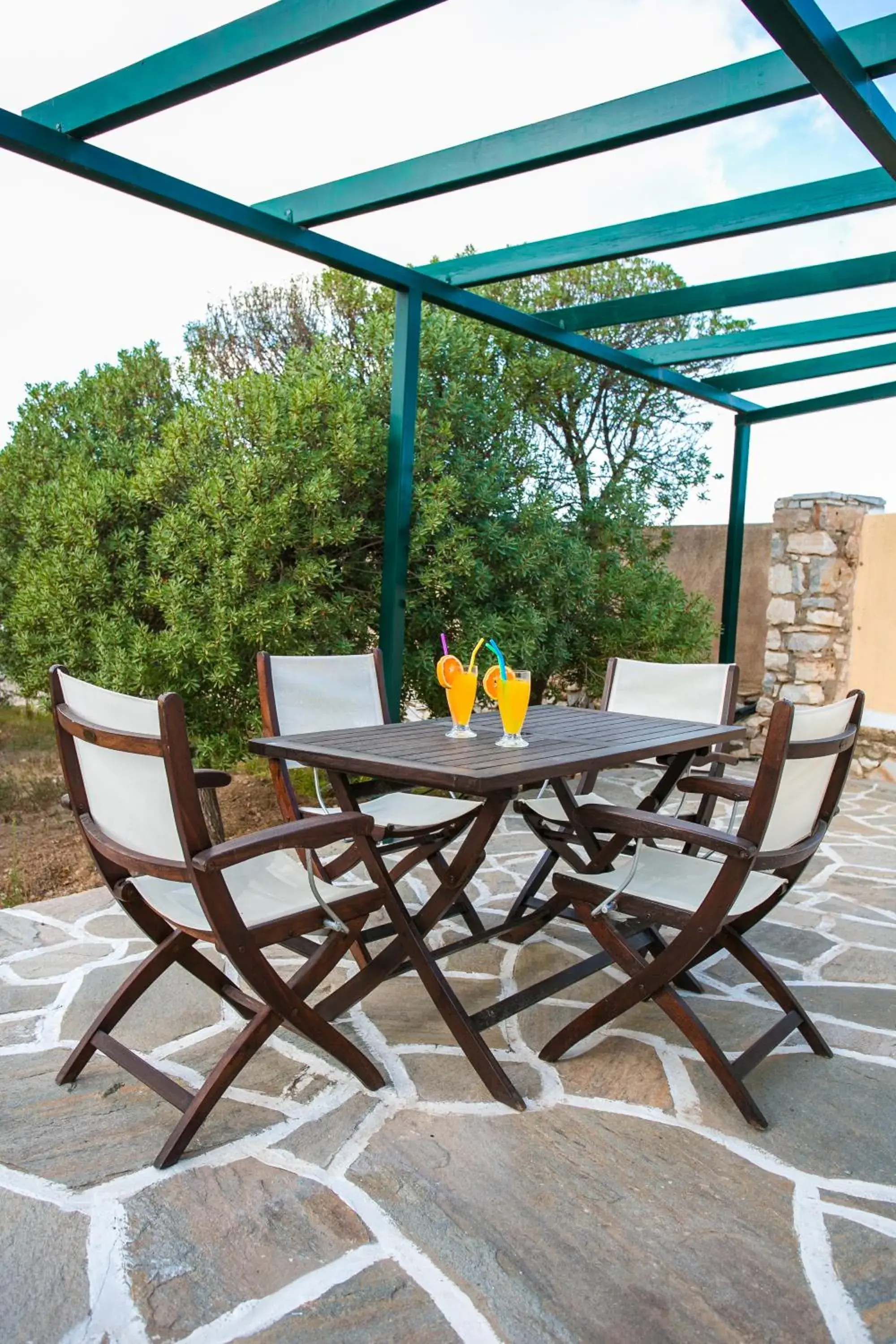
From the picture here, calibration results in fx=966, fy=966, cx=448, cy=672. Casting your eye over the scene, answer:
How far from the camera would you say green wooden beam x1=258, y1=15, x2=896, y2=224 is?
2.90m

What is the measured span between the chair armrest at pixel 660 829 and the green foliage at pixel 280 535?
2.40 metres

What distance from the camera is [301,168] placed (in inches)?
166

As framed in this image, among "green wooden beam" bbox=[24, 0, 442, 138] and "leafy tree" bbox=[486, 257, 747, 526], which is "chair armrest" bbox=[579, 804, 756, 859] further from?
"leafy tree" bbox=[486, 257, 747, 526]

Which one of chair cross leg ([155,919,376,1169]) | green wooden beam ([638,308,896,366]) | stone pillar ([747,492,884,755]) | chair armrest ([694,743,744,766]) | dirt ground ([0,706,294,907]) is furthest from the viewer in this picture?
stone pillar ([747,492,884,755])

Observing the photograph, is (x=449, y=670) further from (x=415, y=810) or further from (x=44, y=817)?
(x=44, y=817)

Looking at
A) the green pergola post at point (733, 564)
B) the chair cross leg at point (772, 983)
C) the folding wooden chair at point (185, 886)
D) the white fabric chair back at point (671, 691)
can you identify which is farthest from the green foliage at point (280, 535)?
the chair cross leg at point (772, 983)

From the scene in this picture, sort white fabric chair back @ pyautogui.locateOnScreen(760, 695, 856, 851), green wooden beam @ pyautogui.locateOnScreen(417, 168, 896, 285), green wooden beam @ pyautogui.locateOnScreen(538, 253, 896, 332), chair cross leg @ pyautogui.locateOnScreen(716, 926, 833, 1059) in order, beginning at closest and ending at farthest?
white fabric chair back @ pyautogui.locateOnScreen(760, 695, 856, 851) < chair cross leg @ pyautogui.locateOnScreen(716, 926, 833, 1059) < green wooden beam @ pyautogui.locateOnScreen(417, 168, 896, 285) < green wooden beam @ pyautogui.locateOnScreen(538, 253, 896, 332)

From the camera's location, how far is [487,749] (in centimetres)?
270

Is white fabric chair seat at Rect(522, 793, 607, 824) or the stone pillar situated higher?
the stone pillar

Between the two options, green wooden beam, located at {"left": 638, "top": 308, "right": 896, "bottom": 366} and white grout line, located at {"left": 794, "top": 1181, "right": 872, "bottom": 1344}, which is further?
green wooden beam, located at {"left": 638, "top": 308, "right": 896, "bottom": 366}

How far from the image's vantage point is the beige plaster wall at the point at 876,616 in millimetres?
6836

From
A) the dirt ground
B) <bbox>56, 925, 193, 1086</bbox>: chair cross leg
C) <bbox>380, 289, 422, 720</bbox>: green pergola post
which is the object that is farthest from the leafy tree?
<bbox>56, 925, 193, 1086</bbox>: chair cross leg

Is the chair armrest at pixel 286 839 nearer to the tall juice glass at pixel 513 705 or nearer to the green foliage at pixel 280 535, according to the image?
the tall juice glass at pixel 513 705

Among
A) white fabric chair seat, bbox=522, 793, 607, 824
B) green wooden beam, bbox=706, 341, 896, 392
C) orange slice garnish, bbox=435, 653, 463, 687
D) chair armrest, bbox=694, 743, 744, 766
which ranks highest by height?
green wooden beam, bbox=706, 341, 896, 392
